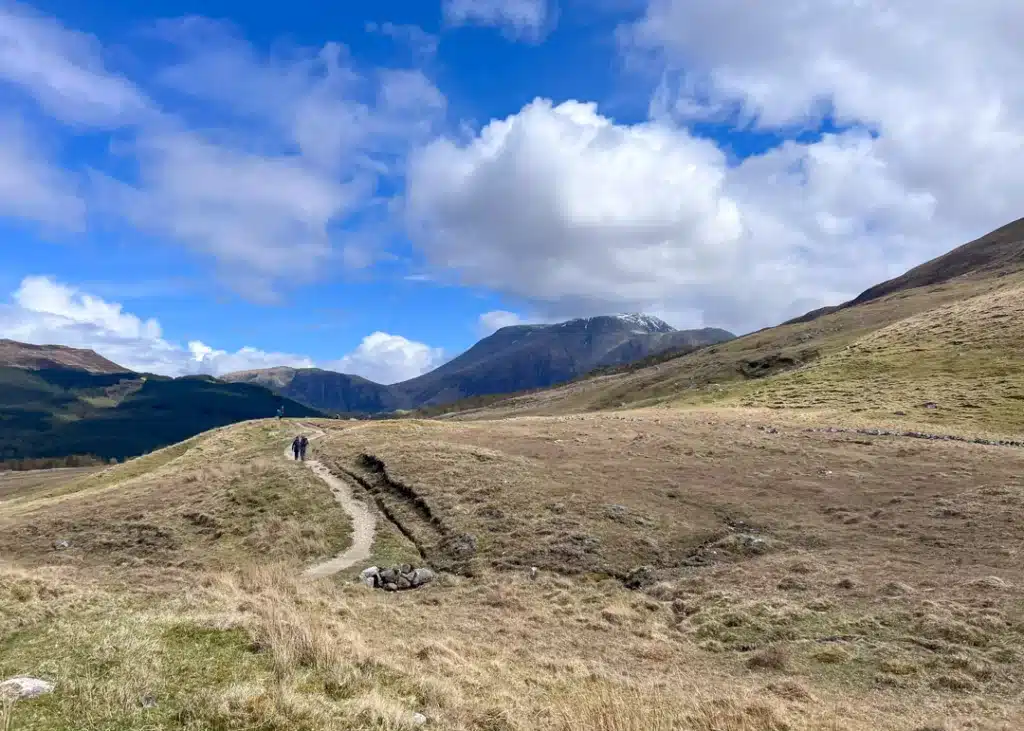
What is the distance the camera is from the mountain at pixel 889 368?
53.2 m

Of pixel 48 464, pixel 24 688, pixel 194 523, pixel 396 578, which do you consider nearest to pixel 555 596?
pixel 396 578

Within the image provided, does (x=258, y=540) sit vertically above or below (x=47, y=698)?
below

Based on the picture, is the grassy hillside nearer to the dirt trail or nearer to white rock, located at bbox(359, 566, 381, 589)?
the dirt trail

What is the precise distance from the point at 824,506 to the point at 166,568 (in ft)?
95.8

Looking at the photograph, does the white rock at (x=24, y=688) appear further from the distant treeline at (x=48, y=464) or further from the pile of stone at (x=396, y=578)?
the distant treeline at (x=48, y=464)

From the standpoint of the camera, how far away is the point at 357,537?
91.4 feet

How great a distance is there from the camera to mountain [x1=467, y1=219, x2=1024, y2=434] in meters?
53.2

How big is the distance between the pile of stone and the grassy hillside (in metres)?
0.90

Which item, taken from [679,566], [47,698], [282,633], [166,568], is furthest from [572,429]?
[47,698]

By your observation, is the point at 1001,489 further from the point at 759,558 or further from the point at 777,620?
the point at 777,620


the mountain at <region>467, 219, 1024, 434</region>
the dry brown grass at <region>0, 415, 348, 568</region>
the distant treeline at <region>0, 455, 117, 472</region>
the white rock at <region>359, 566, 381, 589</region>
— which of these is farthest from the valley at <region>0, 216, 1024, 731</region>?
the distant treeline at <region>0, 455, 117, 472</region>

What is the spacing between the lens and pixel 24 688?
8641mm

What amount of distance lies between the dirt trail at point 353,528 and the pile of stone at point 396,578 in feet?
5.74

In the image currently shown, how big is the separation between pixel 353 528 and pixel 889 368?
219 ft
